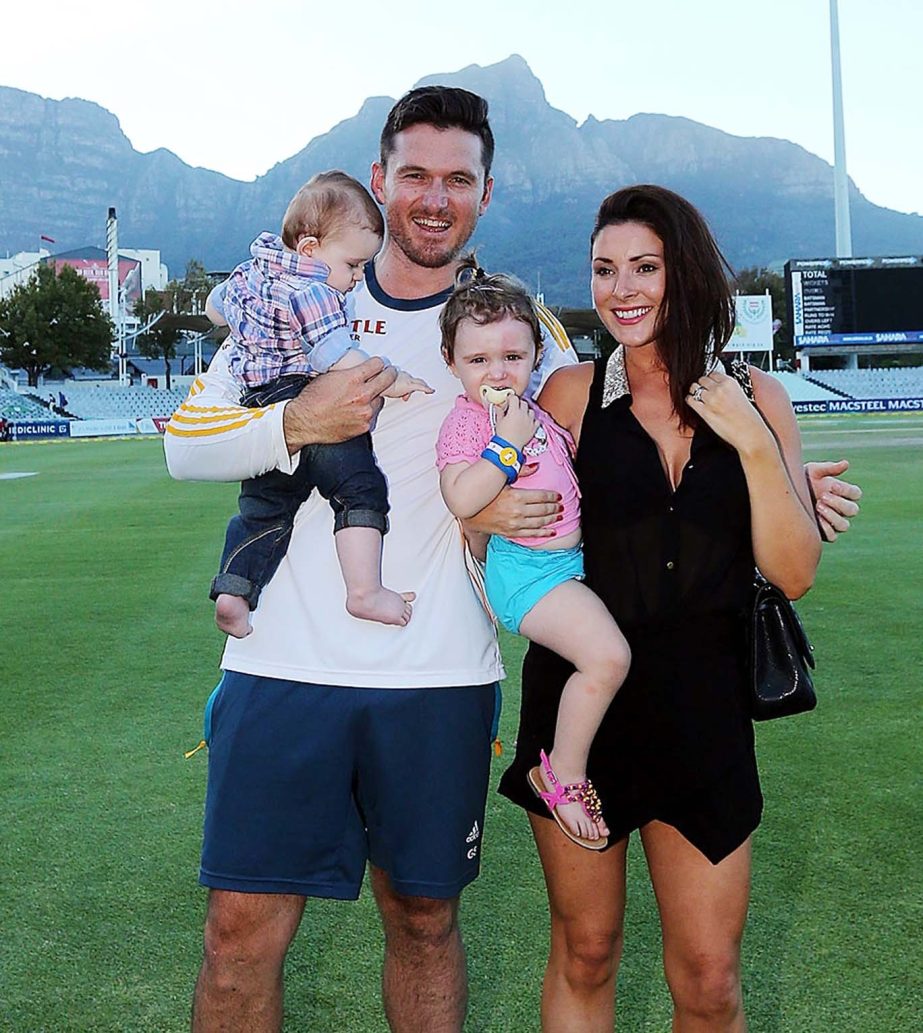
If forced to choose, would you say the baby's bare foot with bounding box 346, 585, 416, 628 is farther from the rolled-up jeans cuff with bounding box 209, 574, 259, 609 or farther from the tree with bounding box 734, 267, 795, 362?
the tree with bounding box 734, 267, 795, 362

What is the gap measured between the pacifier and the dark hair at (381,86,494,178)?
80cm

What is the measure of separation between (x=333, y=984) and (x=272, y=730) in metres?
1.17

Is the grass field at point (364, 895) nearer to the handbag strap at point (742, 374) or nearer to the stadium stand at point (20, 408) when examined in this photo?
the handbag strap at point (742, 374)

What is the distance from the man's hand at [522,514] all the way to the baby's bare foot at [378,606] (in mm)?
266

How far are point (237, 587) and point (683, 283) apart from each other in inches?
48.8

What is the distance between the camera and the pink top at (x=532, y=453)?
2.73 metres

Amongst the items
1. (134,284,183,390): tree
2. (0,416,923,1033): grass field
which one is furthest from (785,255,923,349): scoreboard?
(134,284,183,390): tree

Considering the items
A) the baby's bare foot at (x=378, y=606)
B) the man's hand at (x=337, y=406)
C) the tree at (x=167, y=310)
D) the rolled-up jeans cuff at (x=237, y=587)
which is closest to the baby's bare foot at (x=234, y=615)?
the rolled-up jeans cuff at (x=237, y=587)

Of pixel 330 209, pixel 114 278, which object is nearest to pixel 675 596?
pixel 330 209

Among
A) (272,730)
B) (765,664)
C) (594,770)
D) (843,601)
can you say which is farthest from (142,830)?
(843,601)

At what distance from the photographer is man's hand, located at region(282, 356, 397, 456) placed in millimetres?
2729

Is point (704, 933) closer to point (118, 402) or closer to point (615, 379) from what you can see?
point (615, 379)

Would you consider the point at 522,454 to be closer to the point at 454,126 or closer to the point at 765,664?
the point at 765,664

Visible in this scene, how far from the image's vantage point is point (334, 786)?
2799 mm
